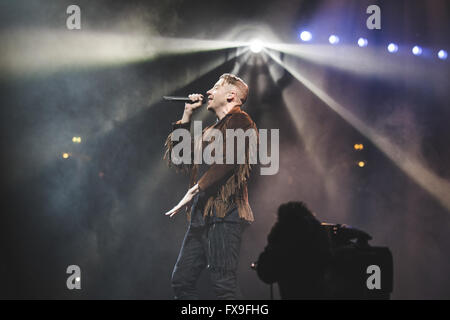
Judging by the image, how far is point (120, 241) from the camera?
4.93 meters

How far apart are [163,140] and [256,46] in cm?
155

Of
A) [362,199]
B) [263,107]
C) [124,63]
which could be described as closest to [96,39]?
[124,63]

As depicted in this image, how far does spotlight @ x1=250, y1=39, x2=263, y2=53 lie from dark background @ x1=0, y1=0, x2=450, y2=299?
0.25ft

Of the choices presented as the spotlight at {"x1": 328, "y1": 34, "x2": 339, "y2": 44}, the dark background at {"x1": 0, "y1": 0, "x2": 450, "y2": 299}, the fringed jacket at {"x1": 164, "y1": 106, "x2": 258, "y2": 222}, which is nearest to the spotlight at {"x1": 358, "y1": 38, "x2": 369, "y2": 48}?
the dark background at {"x1": 0, "y1": 0, "x2": 450, "y2": 299}

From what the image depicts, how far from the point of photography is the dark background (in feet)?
15.8

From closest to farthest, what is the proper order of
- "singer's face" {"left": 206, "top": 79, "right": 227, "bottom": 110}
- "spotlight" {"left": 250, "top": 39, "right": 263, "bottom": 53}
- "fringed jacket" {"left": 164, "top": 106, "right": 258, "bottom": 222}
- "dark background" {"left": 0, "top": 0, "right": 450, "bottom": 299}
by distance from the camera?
1. "fringed jacket" {"left": 164, "top": 106, "right": 258, "bottom": 222}
2. "singer's face" {"left": 206, "top": 79, "right": 227, "bottom": 110}
3. "dark background" {"left": 0, "top": 0, "right": 450, "bottom": 299}
4. "spotlight" {"left": 250, "top": 39, "right": 263, "bottom": 53}

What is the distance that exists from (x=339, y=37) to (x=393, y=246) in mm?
2647

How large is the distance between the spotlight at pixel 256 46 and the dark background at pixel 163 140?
8 cm

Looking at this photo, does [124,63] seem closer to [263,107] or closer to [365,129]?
[263,107]

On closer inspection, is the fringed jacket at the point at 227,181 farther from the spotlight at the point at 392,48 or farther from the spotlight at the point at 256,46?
the spotlight at the point at 392,48

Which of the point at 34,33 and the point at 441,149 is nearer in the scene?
the point at 34,33

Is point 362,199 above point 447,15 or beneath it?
beneath

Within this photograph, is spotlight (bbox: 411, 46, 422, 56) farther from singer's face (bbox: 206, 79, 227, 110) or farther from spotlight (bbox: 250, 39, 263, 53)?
singer's face (bbox: 206, 79, 227, 110)
